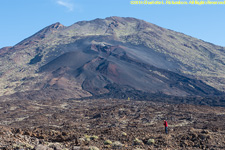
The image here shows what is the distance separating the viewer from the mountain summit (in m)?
90.9

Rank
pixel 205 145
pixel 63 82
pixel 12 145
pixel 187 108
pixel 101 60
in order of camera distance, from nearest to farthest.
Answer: pixel 12 145
pixel 205 145
pixel 187 108
pixel 63 82
pixel 101 60

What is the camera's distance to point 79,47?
13462 centimetres

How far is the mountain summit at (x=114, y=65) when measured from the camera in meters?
90.9

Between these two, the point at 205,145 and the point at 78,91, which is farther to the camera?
the point at 78,91

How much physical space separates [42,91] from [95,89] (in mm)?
14848

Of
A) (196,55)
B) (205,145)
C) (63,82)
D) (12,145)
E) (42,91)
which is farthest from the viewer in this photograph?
(196,55)

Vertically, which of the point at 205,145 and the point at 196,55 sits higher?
the point at 196,55

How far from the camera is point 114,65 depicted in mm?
103500

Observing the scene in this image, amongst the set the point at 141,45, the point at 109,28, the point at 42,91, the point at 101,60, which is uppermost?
the point at 109,28

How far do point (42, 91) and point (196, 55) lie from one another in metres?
84.0

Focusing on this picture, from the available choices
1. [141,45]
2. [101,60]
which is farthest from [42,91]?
[141,45]

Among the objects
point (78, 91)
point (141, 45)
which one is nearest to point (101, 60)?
point (78, 91)

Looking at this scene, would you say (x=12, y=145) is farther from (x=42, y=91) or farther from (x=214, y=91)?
(x=214, y=91)

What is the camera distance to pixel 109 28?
175 m
